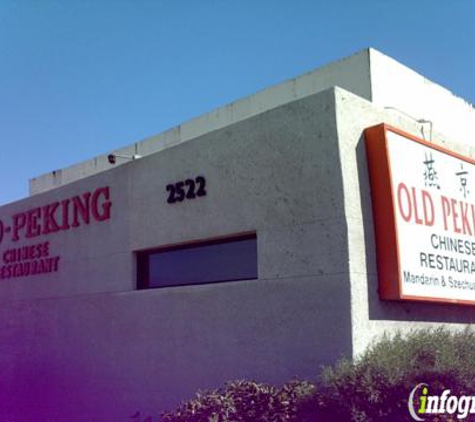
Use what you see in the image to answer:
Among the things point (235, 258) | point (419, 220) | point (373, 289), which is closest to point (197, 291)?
point (235, 258)

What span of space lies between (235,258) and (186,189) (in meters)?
1.54

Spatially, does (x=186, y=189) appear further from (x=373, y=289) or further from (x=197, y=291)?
(x=373, y=289)

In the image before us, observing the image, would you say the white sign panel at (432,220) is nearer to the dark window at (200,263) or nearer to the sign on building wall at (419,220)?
the sign on building wall at (419,220)

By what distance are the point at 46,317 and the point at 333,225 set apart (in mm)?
7453

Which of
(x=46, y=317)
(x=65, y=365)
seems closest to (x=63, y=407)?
(x=65, y=365)

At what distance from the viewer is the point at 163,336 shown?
9.95m

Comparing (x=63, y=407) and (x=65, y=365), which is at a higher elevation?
(x=65, y=365)

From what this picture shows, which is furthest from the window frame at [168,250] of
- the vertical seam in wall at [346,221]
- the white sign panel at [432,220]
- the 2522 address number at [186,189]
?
the white sign panel at [432,220]

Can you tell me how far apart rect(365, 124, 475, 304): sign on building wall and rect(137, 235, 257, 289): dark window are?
194cm

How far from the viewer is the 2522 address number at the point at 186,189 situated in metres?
9.74

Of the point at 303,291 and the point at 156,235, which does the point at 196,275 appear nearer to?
the point at 156,235

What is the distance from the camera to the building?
797cm

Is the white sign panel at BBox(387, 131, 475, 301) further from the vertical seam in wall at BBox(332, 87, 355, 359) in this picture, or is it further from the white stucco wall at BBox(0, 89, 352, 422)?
the white stucco wall at BBox(0, 89, 352, 422)

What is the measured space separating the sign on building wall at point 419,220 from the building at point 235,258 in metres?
0.04
